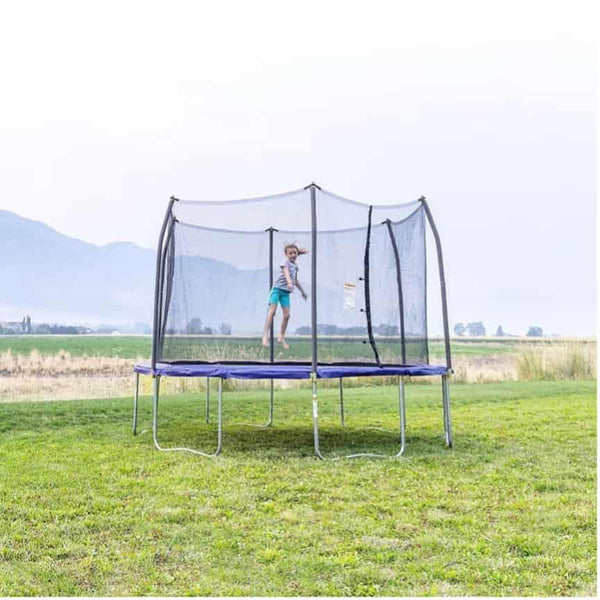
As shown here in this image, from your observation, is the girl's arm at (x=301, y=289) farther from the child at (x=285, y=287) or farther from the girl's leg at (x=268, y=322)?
the girl's leg at (x=268, y=322)

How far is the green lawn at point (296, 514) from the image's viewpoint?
8.23ft

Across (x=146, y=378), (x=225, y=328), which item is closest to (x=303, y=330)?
(x=225, y=328)

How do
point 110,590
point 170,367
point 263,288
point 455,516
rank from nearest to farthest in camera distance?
point 110,590 < point 455,516 < point 170,367 < point 263,288

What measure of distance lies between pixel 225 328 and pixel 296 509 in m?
3.01

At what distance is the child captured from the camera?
6.00 metres

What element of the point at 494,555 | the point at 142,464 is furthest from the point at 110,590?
the point at 142,464

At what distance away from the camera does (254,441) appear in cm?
548

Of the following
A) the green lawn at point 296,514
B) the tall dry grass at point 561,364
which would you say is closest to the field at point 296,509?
the green lawn at point 296,514

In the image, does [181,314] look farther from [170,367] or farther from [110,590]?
[110,590]

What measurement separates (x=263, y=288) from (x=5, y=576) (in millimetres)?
4070

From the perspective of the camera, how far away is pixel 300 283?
602 centimetres

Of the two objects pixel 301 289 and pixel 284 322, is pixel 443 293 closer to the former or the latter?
pixel 301 289

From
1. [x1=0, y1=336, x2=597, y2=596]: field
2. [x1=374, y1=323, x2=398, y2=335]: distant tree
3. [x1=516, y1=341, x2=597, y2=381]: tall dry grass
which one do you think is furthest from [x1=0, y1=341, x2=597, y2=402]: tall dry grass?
[x1=374, y1=323, x2=398, y2=335]: distant tree

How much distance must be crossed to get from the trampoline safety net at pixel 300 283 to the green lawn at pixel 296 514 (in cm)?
69
